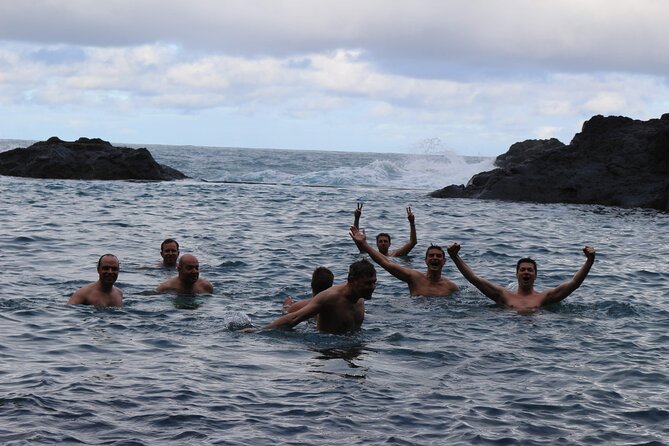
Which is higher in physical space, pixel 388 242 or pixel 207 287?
pixel 388 242

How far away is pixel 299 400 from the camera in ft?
28.9

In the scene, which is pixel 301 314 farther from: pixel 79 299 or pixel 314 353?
pixel 79 299

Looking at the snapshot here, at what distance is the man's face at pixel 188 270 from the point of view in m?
14.2

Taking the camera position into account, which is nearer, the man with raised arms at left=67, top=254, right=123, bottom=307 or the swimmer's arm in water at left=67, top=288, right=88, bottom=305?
the man with raised arms at left=67, top=254, right=123, bottom=307

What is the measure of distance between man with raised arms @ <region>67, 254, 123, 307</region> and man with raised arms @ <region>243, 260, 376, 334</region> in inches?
102

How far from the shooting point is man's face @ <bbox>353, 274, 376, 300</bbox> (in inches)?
408

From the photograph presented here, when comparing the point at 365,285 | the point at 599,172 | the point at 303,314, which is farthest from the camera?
the point at 599,172

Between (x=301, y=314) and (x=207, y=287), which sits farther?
(x=207, y=287)

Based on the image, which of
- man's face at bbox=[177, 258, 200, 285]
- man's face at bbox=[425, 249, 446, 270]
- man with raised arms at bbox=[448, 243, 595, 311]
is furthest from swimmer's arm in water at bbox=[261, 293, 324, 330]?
man's face at bbox=[425, 249, 446, 270]

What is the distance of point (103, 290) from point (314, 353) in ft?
13.4

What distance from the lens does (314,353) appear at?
10.8 metres

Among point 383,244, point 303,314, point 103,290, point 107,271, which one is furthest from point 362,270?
point 383,244

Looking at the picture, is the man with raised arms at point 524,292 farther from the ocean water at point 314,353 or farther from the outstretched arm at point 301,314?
the outstretched arm at point 301,314

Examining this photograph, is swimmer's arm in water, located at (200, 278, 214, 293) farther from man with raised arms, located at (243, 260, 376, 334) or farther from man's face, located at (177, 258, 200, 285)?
man with raised arms, located at (243, 260, 376, 334)
